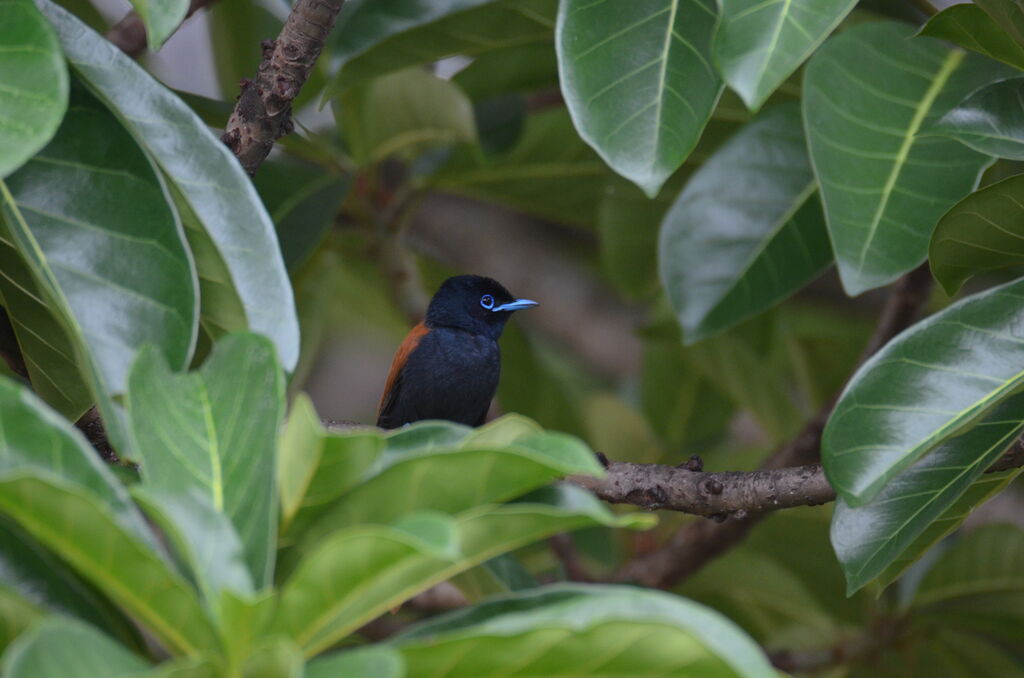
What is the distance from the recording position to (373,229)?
4.07 m

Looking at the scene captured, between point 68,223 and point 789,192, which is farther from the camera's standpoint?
point 789,192

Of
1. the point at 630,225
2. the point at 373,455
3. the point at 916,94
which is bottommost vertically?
the point at 630,225

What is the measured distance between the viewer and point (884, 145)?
7.97 ft

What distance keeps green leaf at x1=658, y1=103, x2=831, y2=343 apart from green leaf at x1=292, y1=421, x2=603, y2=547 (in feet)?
5.20

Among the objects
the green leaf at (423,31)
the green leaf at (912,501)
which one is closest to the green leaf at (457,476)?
the green leaf at (912,501)

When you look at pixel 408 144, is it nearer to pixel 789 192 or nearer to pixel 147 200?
pixel 789 192

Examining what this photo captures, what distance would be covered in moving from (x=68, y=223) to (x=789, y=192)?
6.61 feet

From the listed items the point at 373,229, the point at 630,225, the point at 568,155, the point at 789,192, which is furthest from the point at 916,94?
the point at 373,229

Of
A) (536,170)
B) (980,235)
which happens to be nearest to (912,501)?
(980,235)

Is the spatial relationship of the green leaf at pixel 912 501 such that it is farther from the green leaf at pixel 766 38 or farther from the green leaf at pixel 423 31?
the green leaf at pixel 423 31

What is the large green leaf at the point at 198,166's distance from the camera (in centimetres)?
168

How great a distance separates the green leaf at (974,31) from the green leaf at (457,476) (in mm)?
1330

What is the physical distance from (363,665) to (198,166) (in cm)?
91

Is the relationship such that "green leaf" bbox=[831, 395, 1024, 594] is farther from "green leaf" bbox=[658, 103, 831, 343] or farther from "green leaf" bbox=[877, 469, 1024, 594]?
"green leaf" bbox=[658, 103, 831, 343]
